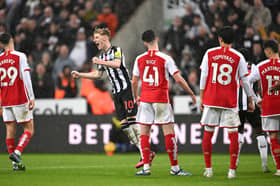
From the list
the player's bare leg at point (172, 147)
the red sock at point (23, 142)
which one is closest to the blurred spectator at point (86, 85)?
the red sock at point (23, 142)

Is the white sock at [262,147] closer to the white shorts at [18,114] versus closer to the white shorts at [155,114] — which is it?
the white shorts at [155,114]

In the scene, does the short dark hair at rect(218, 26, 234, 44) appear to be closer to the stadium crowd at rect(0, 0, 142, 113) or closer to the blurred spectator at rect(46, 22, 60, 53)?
the stadium crowd at rect(0, 0, 142, 113)

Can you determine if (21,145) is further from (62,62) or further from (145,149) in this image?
(62,62)

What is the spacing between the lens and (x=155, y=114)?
33.6 ft

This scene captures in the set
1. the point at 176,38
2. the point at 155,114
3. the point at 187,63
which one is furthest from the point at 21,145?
the point at 176,38

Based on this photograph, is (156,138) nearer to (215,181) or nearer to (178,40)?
(178,40)

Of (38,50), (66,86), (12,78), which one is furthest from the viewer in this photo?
(38,50)

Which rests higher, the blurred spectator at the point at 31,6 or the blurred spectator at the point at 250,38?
A: the blurred spectator at the point at 31,6

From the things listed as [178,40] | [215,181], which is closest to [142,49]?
[178,40]

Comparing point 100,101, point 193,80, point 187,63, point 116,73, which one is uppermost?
point 187,63

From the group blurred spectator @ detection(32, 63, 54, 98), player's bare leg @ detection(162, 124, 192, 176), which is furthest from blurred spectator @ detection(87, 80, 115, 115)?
player's bare leg @ detection(162, 124, 192, 176)

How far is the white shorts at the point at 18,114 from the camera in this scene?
37.2 feet

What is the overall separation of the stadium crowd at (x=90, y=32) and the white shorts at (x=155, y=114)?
7.71 meters

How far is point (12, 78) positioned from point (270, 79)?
4354mm
